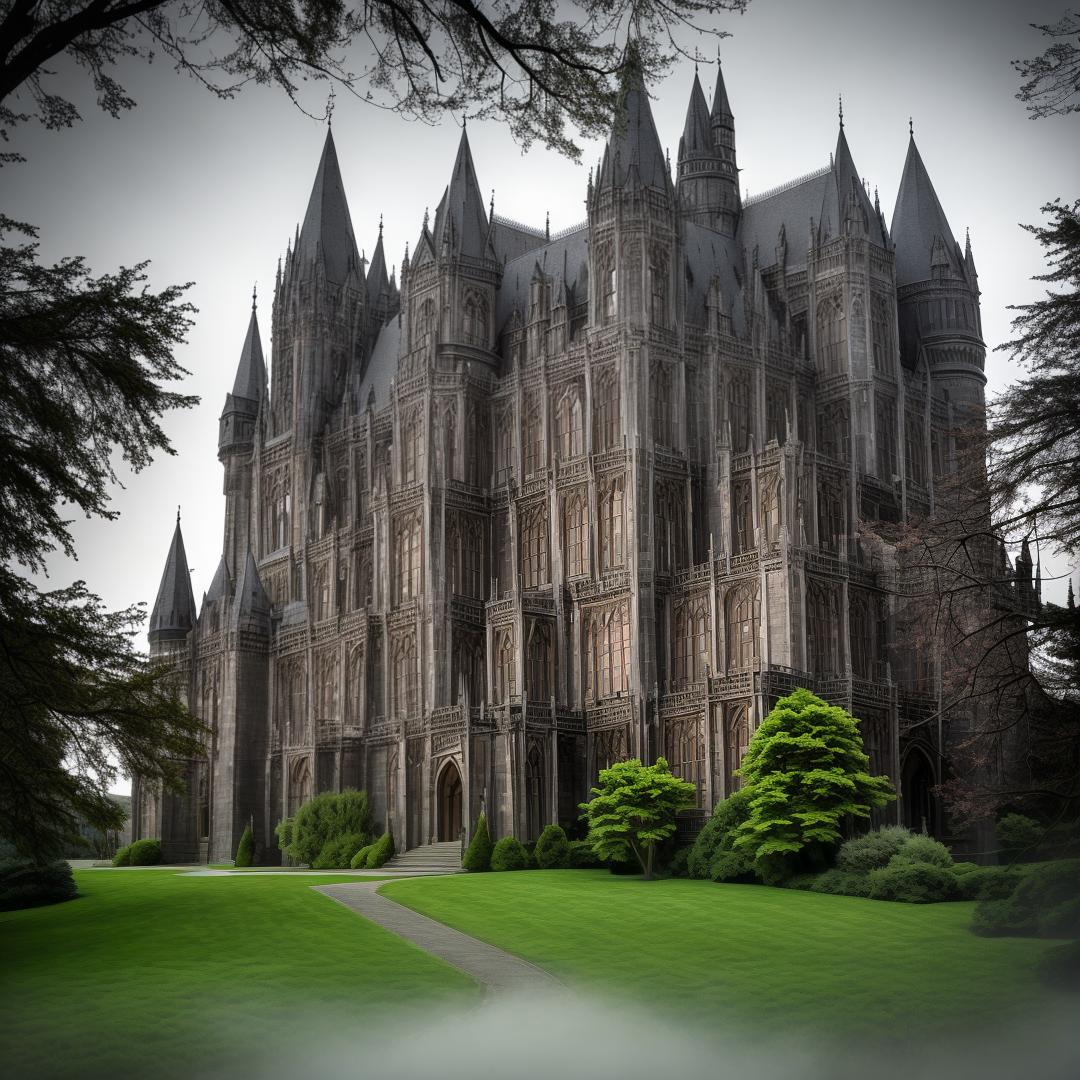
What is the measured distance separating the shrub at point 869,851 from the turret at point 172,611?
168ft

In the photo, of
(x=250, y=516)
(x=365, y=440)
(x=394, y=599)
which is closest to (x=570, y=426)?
(x=394, y=599)

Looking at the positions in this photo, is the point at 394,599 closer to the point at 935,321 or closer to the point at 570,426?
the point at 570,426

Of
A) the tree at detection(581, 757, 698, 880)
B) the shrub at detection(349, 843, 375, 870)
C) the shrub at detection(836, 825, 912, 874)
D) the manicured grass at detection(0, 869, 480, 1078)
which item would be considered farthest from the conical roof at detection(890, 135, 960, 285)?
the manicured grass at detection(0, 869, 480, 1078)

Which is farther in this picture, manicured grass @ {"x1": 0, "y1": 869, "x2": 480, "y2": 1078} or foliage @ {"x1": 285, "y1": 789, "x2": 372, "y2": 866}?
foliage @ {"x1": 285, "y1": 789, "x2": 372, "y2": 866}

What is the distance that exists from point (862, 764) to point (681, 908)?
11.7 meters

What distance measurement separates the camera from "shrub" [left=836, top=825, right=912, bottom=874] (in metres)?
38.3

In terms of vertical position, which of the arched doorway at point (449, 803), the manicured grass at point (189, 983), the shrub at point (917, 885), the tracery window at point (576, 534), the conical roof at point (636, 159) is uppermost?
the conical roof at point (636, 159)

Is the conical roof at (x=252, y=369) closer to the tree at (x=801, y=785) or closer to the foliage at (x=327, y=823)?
the foliage at (x=327, y=823)

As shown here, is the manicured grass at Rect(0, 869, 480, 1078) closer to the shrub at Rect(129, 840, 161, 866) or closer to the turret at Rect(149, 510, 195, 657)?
the shrub at Rect(129, 840, 161, 866)

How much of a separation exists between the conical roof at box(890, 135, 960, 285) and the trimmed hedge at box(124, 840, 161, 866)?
48.0 metres

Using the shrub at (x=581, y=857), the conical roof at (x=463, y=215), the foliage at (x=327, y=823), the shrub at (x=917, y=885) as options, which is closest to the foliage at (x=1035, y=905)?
the shrub at (x=917, y=885)

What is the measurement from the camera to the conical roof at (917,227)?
73812 mm

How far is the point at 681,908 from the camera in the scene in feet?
106

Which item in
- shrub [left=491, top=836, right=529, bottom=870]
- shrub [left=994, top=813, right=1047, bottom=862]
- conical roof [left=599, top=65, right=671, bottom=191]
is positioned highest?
conical roof [left=599, top=65, right=671, bottom=191]
